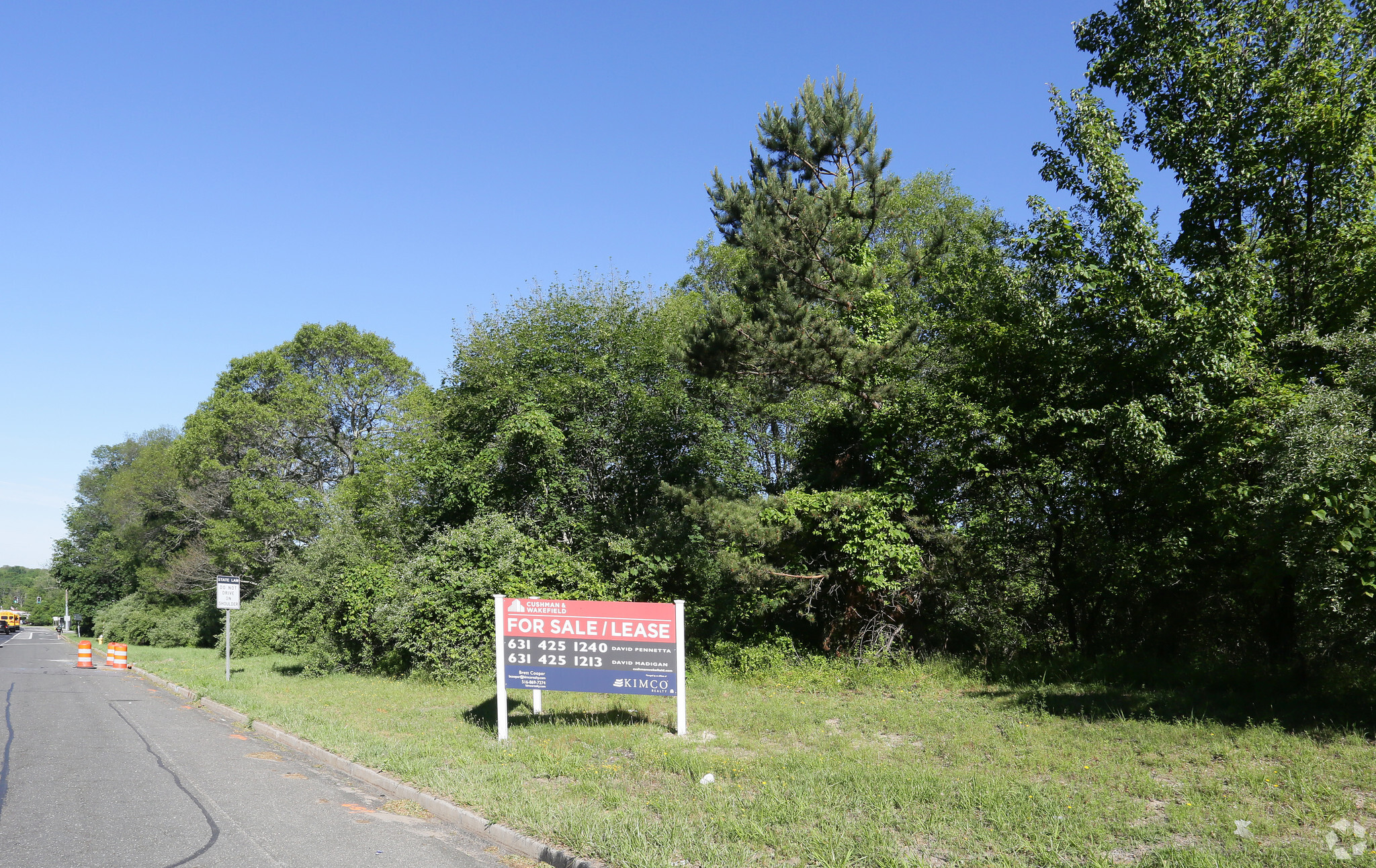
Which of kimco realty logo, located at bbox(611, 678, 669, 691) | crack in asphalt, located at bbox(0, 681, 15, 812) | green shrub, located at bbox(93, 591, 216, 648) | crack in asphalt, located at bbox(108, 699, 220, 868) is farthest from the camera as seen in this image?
green shrub, located at bbox(93, 591, 216, 648)

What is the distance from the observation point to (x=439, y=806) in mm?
7668

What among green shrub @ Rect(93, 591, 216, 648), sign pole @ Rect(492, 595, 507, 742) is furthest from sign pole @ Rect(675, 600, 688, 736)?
green shrub @ Rect(93, 591, 216, 648)

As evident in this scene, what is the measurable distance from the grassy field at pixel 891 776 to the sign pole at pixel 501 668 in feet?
1.02

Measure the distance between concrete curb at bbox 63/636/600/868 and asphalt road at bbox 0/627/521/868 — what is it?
0.12m

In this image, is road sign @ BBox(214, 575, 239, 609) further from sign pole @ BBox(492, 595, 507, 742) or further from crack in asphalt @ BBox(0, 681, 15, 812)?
sign pole @ BBox(492, 595, 507, 742)

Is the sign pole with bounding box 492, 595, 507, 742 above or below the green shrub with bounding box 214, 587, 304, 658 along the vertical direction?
above

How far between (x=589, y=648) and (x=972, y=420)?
831cm

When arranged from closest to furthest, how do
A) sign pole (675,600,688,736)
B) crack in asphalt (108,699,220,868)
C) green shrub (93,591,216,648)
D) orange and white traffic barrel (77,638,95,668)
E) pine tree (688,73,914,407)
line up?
1. crack in asphalt (108,699,220,868)
2. sign pole (675,600,688,736)
3. pine tree (688,73,914,407)
4. orange and white traffic barrel (77,638,95,668)
5. green shrub (93,591,216,648)

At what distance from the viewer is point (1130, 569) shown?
1415 cm

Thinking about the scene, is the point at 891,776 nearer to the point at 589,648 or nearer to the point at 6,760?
the point at 589,648

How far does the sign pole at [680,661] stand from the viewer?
10.6 metres

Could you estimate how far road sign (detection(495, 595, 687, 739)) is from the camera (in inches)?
430

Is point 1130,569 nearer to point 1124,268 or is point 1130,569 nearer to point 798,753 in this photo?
point 1124,268

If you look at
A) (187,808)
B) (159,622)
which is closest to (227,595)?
(187,808)
